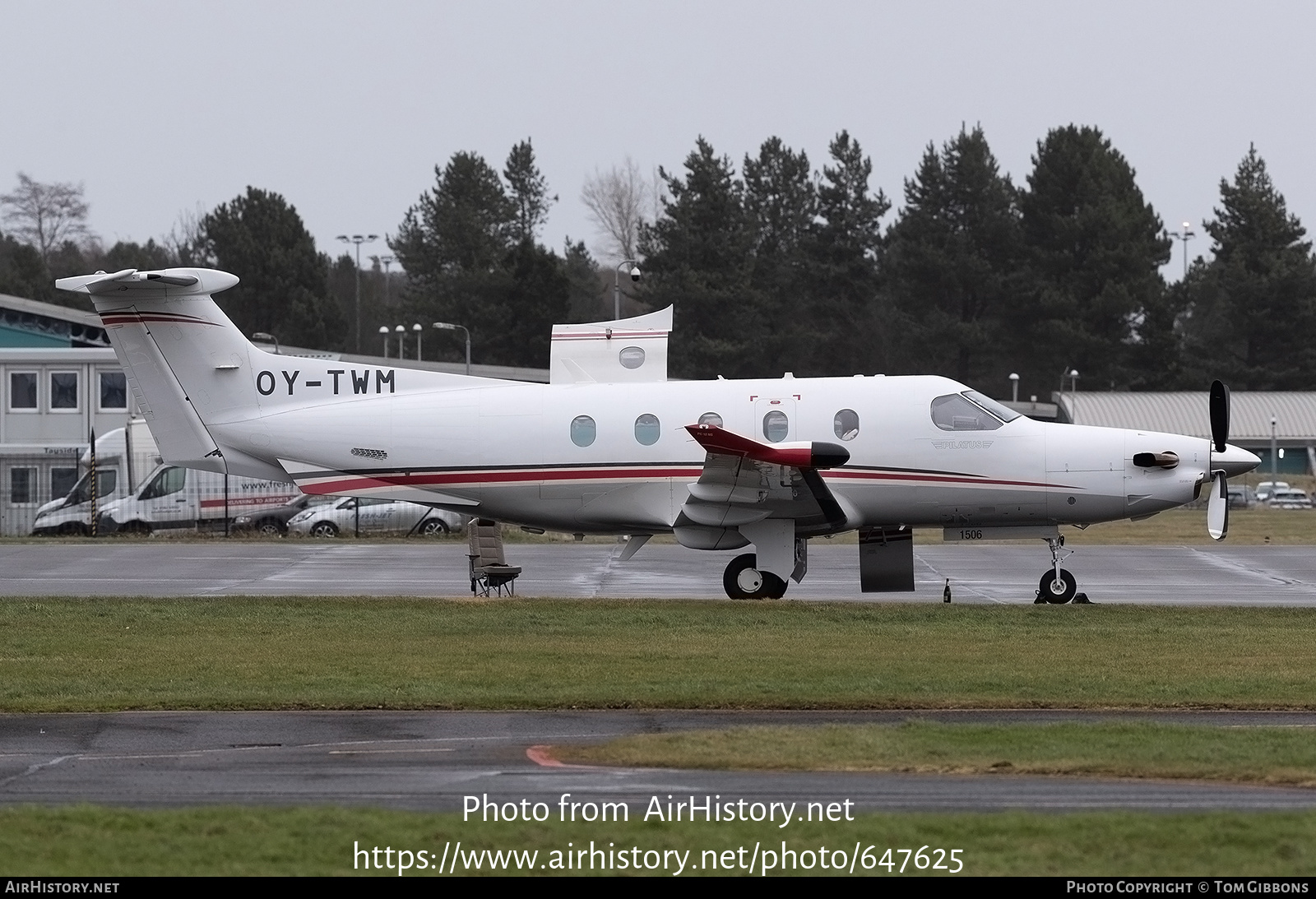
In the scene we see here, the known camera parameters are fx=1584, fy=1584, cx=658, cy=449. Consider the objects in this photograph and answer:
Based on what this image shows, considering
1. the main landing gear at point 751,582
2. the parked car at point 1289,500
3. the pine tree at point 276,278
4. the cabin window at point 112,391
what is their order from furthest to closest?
the pine tree at point 276,278
the parked car at point 1289,500
the cabin window at point 112,391
the main landing gear at point 751,582

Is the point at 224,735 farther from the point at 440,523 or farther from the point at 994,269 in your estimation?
the point at 994,269

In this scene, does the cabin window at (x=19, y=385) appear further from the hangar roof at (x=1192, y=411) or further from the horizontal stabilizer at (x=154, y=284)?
the hangar roof at (x=1192, y=411)

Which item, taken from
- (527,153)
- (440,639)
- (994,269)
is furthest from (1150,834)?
(527,153)

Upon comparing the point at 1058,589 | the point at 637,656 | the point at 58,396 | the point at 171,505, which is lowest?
the point at 637,656

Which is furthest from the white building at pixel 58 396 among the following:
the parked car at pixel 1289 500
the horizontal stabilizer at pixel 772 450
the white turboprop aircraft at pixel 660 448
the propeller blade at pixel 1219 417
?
the parked car at pixel 1289 500

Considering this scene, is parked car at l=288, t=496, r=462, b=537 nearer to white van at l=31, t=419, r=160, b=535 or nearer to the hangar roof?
white van at l=31, t=419, r=160, b=535

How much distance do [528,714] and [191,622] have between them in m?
7.68

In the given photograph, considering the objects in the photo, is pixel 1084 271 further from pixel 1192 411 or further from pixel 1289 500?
pixel 1289 500

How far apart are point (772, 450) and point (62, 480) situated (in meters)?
38.9

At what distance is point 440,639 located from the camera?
17047 mm

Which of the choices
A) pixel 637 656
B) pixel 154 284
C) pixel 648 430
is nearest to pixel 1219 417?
pixel 648 430

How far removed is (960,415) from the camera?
68.7 ft

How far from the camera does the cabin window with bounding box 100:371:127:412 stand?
55.6 metres

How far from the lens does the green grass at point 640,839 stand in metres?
7.14
